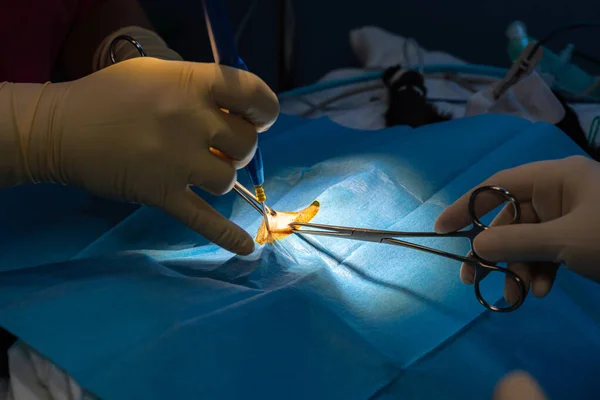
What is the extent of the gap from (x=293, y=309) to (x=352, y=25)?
6.65ft

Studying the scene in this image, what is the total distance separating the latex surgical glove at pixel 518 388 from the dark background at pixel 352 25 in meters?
1.95

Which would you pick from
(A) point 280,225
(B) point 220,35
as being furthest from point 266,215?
(B) point 220,35

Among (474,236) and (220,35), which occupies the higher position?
(220,35)

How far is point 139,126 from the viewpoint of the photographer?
101 cm

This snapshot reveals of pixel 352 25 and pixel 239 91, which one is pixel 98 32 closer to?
pixel 239 91

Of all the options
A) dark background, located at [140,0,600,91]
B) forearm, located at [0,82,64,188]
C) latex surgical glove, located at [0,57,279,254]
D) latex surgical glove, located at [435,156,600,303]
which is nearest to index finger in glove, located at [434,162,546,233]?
latex surgical glove, located at [435,156,600,303]

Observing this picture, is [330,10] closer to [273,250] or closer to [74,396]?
[273,250]

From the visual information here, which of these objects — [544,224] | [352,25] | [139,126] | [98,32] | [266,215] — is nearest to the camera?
[544,224]

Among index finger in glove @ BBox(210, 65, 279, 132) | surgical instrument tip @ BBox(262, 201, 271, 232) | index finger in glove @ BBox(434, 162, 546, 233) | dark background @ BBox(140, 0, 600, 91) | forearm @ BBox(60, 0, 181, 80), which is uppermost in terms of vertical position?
index finger in glove @ BBox(210, 65, 279, 132)

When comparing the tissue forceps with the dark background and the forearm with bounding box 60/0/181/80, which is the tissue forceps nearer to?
the forearm with bounding box 60/0/181/80

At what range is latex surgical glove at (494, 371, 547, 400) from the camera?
2.96 feet

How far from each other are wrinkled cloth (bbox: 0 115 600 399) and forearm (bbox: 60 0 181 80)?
1.39 ft

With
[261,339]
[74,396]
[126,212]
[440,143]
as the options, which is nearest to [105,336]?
[74,396]

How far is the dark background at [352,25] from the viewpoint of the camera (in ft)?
8.00
